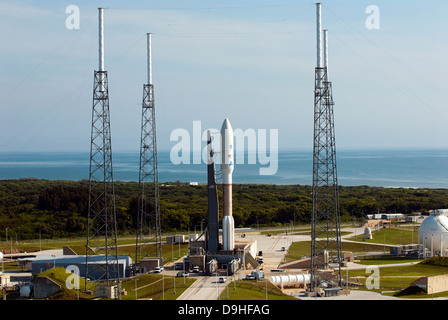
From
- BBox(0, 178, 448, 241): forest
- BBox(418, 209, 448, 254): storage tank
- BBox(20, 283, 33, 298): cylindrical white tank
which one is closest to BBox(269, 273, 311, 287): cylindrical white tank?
BBox(20, 283, 33, 298): cylindrical white tank

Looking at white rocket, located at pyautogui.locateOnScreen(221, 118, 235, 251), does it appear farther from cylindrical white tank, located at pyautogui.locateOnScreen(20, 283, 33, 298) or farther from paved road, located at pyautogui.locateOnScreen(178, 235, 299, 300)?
cylindrical white tank, located at pyautogui.locateOnScreen(20, 283, 33, 298)

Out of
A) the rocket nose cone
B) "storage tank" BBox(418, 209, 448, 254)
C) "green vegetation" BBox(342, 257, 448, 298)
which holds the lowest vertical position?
"green vegetation" BBox(342, 257, 448, 298)

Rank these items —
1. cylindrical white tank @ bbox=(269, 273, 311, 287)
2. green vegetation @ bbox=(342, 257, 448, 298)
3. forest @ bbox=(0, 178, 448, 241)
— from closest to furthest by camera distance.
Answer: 1. green vegetation @ bbox=(342, 257, 448, 298)
2. cylindrical white tank @ bbox=(269, 273, 311, 287)
3. forest @ bbox=(0, 178, 448, 241)

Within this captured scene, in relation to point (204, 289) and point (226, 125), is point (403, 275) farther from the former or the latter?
point (226, 125)

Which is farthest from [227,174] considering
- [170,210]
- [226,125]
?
[170,210]

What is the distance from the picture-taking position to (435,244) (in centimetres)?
7162

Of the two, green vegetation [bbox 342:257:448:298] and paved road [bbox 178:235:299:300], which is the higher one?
paved road [bbox 178:235:299:300]

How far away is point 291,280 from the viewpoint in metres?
53.3

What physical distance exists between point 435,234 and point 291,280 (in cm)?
2690

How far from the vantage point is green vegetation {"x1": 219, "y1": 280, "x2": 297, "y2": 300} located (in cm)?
4647

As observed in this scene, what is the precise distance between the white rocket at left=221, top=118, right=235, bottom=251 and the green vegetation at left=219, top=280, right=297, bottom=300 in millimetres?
9546

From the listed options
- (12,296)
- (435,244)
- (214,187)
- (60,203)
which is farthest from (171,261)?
(60,203)

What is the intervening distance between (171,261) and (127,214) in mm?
35200
